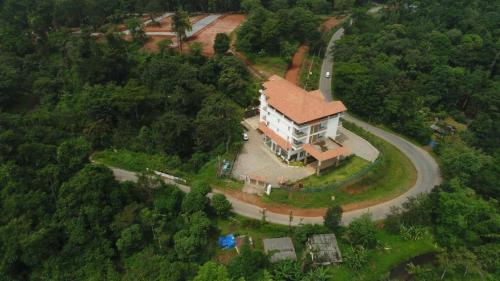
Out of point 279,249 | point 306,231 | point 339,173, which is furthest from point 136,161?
point 339,173

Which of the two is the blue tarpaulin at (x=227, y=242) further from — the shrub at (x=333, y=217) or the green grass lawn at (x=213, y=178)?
the shrub at (x=333, y=217)

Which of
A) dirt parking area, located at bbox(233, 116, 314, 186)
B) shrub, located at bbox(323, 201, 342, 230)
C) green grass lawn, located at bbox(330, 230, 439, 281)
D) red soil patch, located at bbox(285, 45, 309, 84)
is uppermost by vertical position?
red soil patch, located at bbox(285, 45, 309, 84)

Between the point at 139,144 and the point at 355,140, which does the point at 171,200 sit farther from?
the point at 355,140

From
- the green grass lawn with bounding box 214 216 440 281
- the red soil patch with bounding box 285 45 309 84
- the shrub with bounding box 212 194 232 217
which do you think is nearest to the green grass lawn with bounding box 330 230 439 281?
the green grass lawn with bounding box 214 216 440 281

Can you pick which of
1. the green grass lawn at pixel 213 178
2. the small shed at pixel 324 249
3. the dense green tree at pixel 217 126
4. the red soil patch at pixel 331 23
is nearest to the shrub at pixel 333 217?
the small shed at pixel 324 249

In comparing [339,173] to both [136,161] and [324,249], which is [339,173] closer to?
[324,249]

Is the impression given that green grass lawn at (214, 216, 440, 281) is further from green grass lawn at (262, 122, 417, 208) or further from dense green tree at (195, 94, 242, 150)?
dense green tree at (195, 94, 242, 150)

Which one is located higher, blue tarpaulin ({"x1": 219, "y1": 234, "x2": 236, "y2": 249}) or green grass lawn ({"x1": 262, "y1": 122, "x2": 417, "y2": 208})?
green grass lawn ({"x1": 262, "y1": 122, "x2": 417, "y2": 208})
